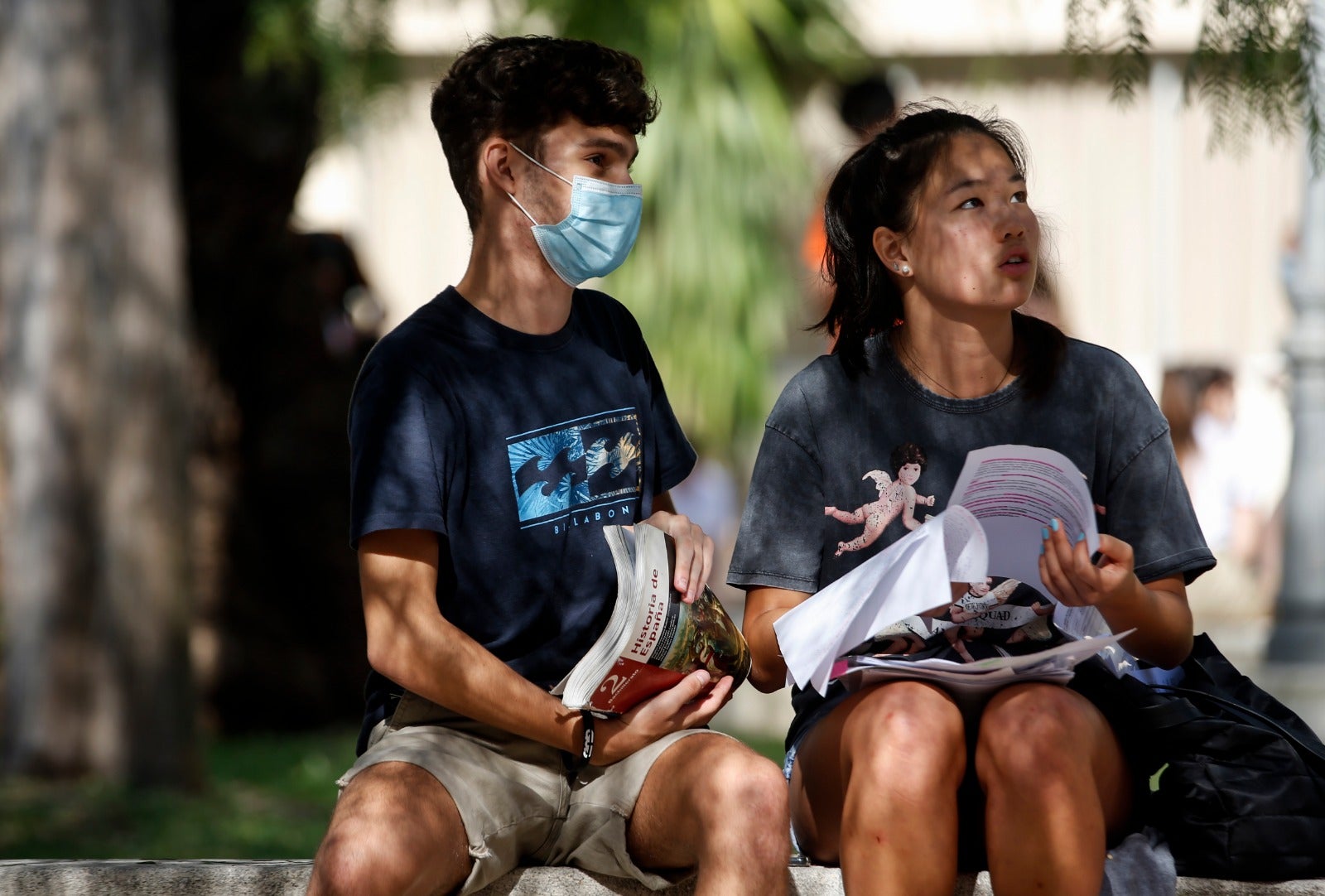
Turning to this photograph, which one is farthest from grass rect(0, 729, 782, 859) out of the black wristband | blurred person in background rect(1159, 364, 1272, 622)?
blurred person in background rect(1159, 364, 1272, 622)

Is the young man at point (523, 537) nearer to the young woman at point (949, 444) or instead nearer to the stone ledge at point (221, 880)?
the stone ledge at point (221, 880)

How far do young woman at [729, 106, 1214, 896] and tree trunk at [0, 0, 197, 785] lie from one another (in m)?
3.99

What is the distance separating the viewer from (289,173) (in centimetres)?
790

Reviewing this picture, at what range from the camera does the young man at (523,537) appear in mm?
2611

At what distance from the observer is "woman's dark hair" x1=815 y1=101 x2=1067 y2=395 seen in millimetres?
3031

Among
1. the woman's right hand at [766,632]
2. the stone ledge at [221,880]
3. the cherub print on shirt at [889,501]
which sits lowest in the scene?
the stone ledge at [221,880]

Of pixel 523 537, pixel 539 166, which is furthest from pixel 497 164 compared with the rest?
pixel 523 537

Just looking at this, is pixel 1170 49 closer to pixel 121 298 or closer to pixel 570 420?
pixel 121 298

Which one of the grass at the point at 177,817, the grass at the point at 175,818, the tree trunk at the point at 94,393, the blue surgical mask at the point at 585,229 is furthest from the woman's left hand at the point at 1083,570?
the tree trunk at the point at 94,393

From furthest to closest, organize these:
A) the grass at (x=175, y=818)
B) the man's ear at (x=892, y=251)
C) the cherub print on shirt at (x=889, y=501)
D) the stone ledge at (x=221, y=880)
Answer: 1. the grass at (x=175, y=818)
2. the man's ear at (x=892, y=251)
3. the cherub print on shirt at (x=889, y=501)
4. the stone ledge at (x=221, y=880)

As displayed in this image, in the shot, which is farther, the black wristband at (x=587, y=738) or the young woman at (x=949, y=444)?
the black wristband at (x=587, y=738)

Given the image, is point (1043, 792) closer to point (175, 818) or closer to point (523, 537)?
point (523, 537)

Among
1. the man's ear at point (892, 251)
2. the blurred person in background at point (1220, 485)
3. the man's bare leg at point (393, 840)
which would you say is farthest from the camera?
the blurred person in background at point (1220, 485)

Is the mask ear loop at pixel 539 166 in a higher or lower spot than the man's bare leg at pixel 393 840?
higher
